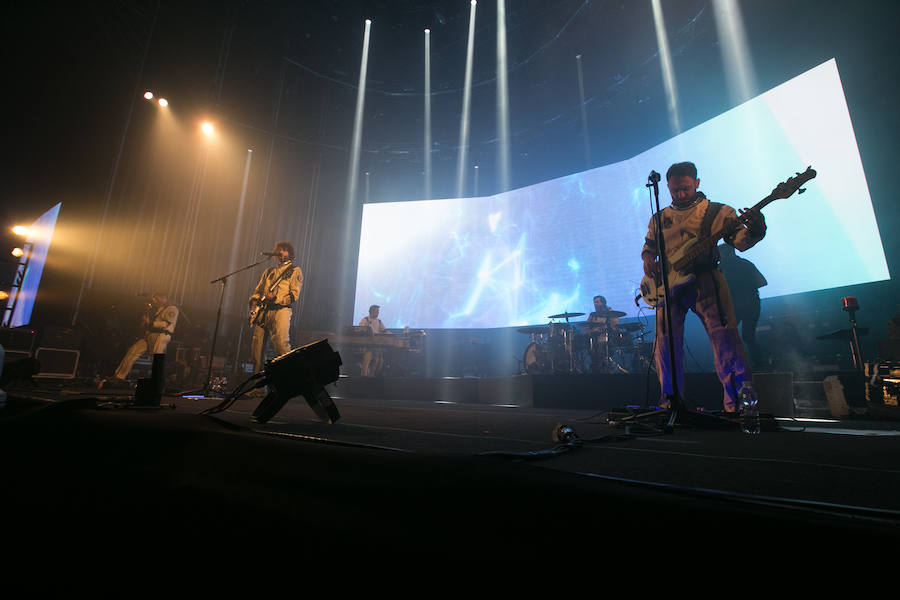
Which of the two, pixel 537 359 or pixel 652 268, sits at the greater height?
pixel 652 268

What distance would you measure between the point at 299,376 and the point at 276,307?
2.77 m

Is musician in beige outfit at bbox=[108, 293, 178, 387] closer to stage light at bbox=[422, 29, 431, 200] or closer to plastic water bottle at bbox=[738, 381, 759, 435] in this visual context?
plastic water bottle at bbox=[738, 381, 759, 435]

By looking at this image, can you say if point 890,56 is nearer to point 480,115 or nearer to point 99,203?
point 480,115

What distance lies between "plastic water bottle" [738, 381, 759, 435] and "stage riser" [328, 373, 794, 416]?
67 centimetres

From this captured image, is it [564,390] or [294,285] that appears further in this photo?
[564,390]

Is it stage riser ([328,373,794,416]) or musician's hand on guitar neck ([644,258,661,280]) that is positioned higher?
musician's hand on guitar neck ([644,258,661,280])

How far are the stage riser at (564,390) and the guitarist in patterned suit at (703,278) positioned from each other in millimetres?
557

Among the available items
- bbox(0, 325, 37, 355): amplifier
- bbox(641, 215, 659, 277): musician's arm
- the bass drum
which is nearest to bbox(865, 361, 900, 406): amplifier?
bbox(641, 215, 659, 277): musician's arm

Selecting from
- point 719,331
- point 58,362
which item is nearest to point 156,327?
point 58,362

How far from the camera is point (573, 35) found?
763 centimetres

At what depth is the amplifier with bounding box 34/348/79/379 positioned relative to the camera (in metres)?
6.52

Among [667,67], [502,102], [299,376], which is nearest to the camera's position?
[299,376]

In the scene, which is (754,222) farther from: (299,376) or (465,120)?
(465,120)

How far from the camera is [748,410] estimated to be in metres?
2.62
